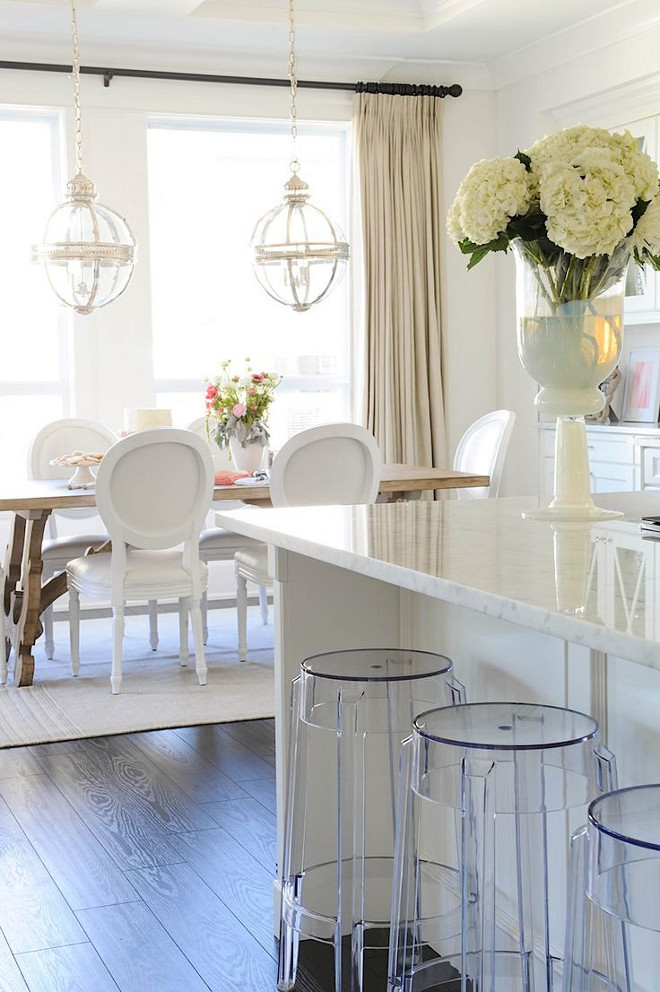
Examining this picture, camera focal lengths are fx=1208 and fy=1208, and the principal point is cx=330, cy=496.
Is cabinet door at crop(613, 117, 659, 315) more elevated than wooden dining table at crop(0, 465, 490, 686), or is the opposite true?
cabinet door at crop(613, 117, 659, 315)

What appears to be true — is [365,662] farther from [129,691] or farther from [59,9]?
[59,9]

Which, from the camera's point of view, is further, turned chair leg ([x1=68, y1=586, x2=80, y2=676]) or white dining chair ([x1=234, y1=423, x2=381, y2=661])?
turned chair leg ([x1=68, y1=586, x2=80, y2=676])

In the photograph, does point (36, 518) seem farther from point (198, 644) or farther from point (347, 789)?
point (347, 789)

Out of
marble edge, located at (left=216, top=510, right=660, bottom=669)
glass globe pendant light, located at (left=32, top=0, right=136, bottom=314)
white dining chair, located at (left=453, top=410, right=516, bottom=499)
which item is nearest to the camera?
marble edge, located at (left=216, top=510, right=660, bottom=669)

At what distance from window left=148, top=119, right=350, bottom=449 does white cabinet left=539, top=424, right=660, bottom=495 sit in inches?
69.0

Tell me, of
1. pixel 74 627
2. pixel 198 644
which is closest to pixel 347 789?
pixel 198 644

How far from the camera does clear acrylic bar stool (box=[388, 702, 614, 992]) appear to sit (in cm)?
169

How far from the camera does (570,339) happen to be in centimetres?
222

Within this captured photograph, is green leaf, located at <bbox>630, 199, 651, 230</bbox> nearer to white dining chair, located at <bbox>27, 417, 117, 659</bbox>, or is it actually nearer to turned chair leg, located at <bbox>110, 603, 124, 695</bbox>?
turned chair leg, located at <bbox>110, 603, 124, 695</bbox>

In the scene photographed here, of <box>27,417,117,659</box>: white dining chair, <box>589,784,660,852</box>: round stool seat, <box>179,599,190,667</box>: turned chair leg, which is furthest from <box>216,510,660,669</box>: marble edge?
<box>27,417,117,659</box>: white dining chair

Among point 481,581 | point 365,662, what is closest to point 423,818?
point 365,662

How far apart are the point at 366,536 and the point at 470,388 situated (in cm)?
517

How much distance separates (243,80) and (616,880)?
594cm

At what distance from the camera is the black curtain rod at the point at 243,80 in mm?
6215
